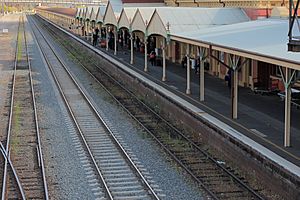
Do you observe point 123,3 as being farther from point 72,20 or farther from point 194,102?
point 72,20

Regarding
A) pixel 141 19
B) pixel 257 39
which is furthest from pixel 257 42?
pixel 141 19

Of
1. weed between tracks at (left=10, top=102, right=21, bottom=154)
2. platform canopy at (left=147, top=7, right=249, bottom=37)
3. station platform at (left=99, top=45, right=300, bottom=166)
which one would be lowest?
weed between tracks at (left=10, top=102, right=21, bottom=154)

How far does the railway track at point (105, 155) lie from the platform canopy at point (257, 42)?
405cm

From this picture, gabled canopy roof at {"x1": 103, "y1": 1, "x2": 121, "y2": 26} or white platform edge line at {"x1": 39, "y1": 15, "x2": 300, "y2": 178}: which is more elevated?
gabled canopy roof at {"x1": 103, "y1": 1, "x2": 121, "y2": 26}

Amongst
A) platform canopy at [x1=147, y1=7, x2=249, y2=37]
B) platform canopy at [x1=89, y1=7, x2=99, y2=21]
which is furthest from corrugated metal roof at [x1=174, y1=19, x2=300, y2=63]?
platform canopy at [x1=89, y1=7, x2=99, y2=21]

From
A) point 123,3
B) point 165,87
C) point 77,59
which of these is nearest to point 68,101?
point 165,87

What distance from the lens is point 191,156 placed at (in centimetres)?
1680

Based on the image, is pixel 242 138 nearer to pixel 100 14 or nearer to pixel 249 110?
pixel 249 110

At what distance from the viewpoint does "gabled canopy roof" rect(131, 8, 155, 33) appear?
33.4 meters

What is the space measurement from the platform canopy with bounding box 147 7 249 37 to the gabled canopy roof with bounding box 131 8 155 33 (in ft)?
4.98

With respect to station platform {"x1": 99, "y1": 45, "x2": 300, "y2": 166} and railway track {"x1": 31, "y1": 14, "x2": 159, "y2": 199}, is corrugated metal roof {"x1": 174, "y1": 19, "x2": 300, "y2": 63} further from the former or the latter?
railway track {"x1": 31, "y1": 14, "x2": 159, "y2": 199}

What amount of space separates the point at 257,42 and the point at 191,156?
367cm

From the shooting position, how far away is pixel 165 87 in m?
26.5

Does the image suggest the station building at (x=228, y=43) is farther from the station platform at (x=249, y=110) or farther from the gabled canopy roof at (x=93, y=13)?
the gabled canopy roof at (x=93, y=13)
